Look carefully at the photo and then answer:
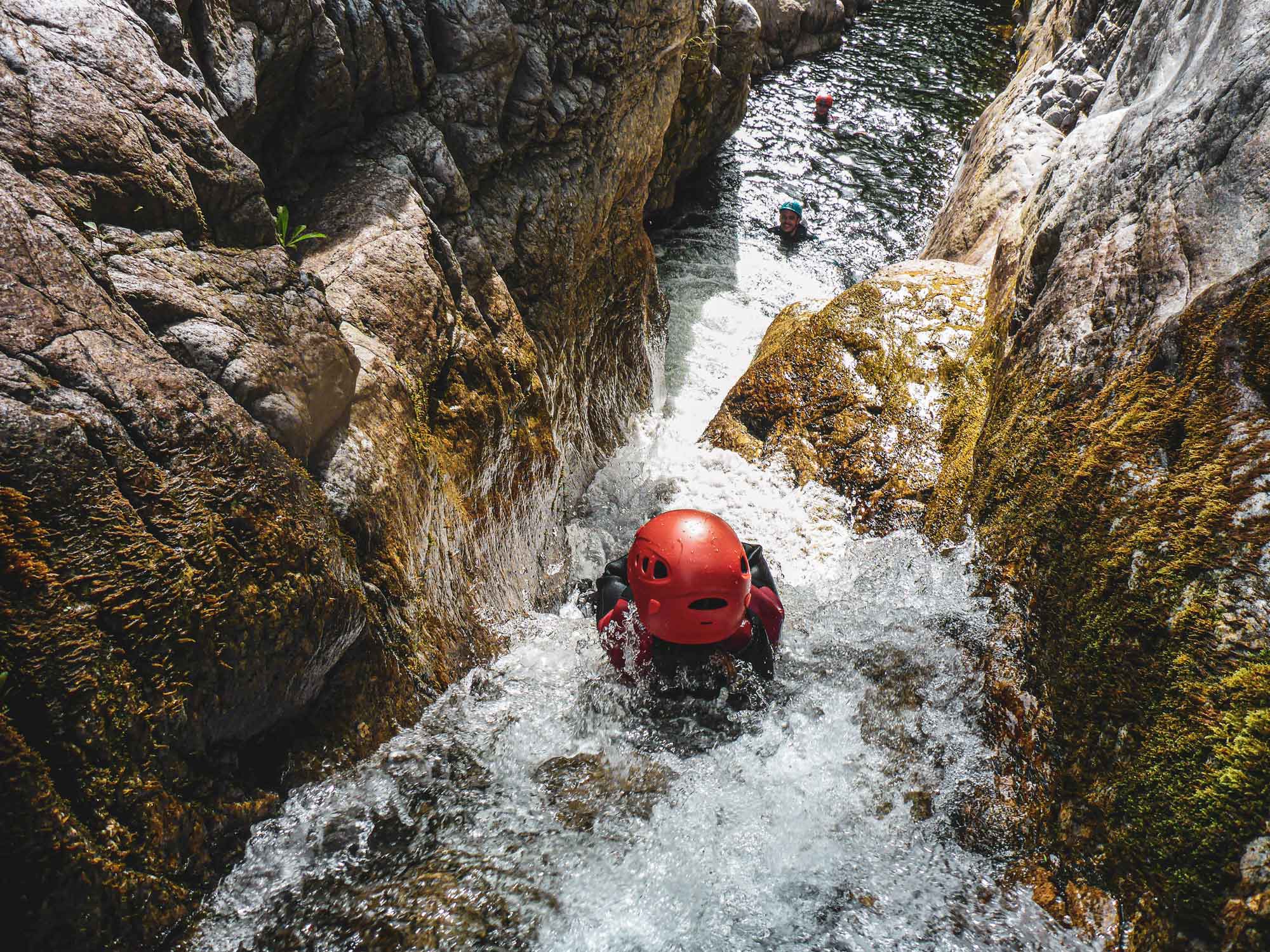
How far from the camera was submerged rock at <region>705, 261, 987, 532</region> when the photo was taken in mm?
5859

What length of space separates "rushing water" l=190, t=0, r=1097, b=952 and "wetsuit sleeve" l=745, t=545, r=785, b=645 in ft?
0.82

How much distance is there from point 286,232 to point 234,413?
1.72 metres

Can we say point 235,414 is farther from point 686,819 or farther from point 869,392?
point 869,392

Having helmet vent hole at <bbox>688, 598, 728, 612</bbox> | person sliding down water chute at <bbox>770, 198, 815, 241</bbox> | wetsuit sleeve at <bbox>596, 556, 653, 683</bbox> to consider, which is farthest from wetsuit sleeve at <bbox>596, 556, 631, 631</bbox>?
person sliding down water chute at <bbox>770, 198, 815, 241</bbox>

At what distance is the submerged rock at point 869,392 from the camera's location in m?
5.86

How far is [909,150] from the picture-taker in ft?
48.1

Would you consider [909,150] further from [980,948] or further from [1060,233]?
[980,948]

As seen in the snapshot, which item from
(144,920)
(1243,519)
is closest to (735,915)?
(144,920)

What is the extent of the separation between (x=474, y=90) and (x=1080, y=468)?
506 centimetres

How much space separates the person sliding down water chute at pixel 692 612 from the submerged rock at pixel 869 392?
5.81 ft

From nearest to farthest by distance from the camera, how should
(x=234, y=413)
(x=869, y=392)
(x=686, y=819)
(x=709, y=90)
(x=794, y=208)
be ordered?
(x=234, y=413) < (x=686, y=819) < (x=869, y=392) < (x=709, y=90) < (x=794, y=208)

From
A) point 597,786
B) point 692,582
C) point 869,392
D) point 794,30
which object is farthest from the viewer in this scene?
point 794,30

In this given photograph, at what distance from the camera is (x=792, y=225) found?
12.7 meters

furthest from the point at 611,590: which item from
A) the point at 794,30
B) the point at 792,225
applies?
the point at 794,30
